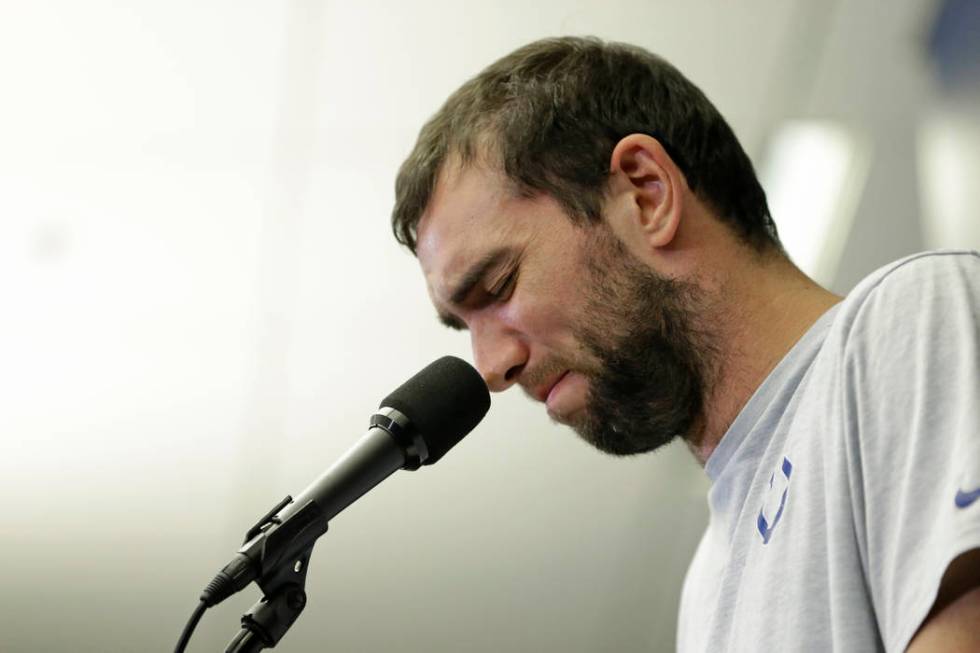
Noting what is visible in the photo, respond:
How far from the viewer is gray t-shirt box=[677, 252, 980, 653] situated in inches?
27.4

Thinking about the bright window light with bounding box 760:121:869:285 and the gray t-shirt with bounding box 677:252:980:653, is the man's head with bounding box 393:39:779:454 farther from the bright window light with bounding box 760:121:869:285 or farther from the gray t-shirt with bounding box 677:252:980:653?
the bright window light with bounding box 760:121:869:285

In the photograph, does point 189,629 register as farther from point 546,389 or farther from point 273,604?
point 546,389

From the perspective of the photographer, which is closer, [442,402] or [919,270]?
[919,270]

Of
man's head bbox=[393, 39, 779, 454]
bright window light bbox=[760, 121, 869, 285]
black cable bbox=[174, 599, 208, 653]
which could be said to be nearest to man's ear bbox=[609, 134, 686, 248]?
man's head bbox=[393, 39, 779, 454]

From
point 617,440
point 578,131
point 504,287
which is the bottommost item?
point 617,440

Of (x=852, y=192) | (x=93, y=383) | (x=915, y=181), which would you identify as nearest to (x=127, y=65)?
(x=93, y=383)

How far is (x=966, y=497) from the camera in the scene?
0.66 metres

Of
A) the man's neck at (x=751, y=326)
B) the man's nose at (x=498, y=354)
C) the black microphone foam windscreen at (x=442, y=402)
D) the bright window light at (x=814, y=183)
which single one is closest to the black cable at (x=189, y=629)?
the black microphone foam windscreen at (x=442, y=402)

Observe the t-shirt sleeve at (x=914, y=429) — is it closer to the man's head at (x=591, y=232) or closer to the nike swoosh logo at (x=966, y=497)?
the nike swoosh logo at (x=966, y=497)

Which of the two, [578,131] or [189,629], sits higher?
[578,131]

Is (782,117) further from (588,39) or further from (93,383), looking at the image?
(93,383)

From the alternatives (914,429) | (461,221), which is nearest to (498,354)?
(461,221)

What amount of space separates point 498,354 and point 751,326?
1.04ft

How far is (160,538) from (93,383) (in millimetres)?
363
